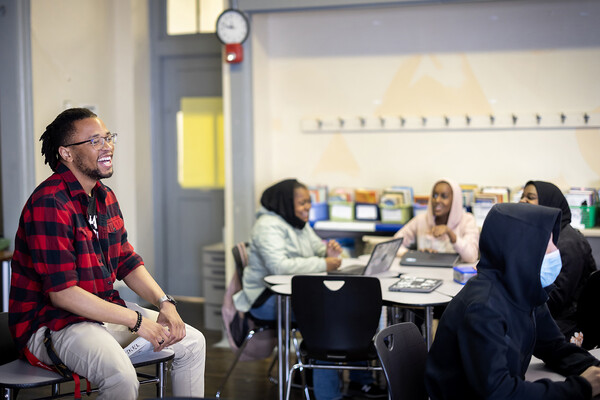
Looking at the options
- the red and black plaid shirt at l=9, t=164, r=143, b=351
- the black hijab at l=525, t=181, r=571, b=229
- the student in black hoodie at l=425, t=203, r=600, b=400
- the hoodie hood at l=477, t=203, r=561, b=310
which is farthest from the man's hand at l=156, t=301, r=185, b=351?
the black hijab at l=525, t=181, r=571, b=229

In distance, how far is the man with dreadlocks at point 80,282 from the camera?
2.44 meters

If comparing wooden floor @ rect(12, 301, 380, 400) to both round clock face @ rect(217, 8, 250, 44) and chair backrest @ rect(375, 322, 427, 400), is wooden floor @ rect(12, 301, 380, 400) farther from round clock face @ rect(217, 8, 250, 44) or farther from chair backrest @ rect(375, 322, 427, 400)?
round clock face @ rect(217, 8, 250, 44)

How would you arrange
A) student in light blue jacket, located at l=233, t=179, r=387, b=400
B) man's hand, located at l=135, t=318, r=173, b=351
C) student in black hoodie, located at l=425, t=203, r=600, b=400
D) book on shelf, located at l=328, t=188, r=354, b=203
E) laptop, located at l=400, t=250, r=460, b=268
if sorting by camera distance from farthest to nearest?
1. book on shelf, located at l=328, t=188, r=354, b=203
2. laptop, located at l=400, t=250, r=460, b=268
3. student in light blue jacket, located at l=233, t=179, r=387, b=400
4. man's hand, located at l=135, t=318, r=173, b=351
5. student in black hoodie, located at l=425, t=203, r=600, b=400

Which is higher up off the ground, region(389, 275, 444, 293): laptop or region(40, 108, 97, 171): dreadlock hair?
region(40, 108, 97, 171): dreadlock hair

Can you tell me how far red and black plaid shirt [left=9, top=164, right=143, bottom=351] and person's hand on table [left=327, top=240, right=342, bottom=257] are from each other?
5.84 feet

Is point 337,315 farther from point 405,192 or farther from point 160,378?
point 405,192

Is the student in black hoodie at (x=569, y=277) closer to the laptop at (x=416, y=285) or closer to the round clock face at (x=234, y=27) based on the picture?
the laptop at (x=416, y=285)

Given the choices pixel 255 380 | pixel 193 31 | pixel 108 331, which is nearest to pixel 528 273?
pixel 108 331

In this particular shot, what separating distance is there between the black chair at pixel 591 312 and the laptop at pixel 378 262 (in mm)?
1084

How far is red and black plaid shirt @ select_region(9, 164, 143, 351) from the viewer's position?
2.45 meters

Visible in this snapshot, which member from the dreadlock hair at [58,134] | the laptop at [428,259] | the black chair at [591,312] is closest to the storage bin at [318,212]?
the laptop at [428,259]

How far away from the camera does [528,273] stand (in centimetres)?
197

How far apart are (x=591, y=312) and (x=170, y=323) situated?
1918mm

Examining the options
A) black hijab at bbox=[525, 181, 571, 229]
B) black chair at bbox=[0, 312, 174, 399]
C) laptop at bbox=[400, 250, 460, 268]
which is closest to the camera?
black chair at bbox=[0, 312, 174, 399]
